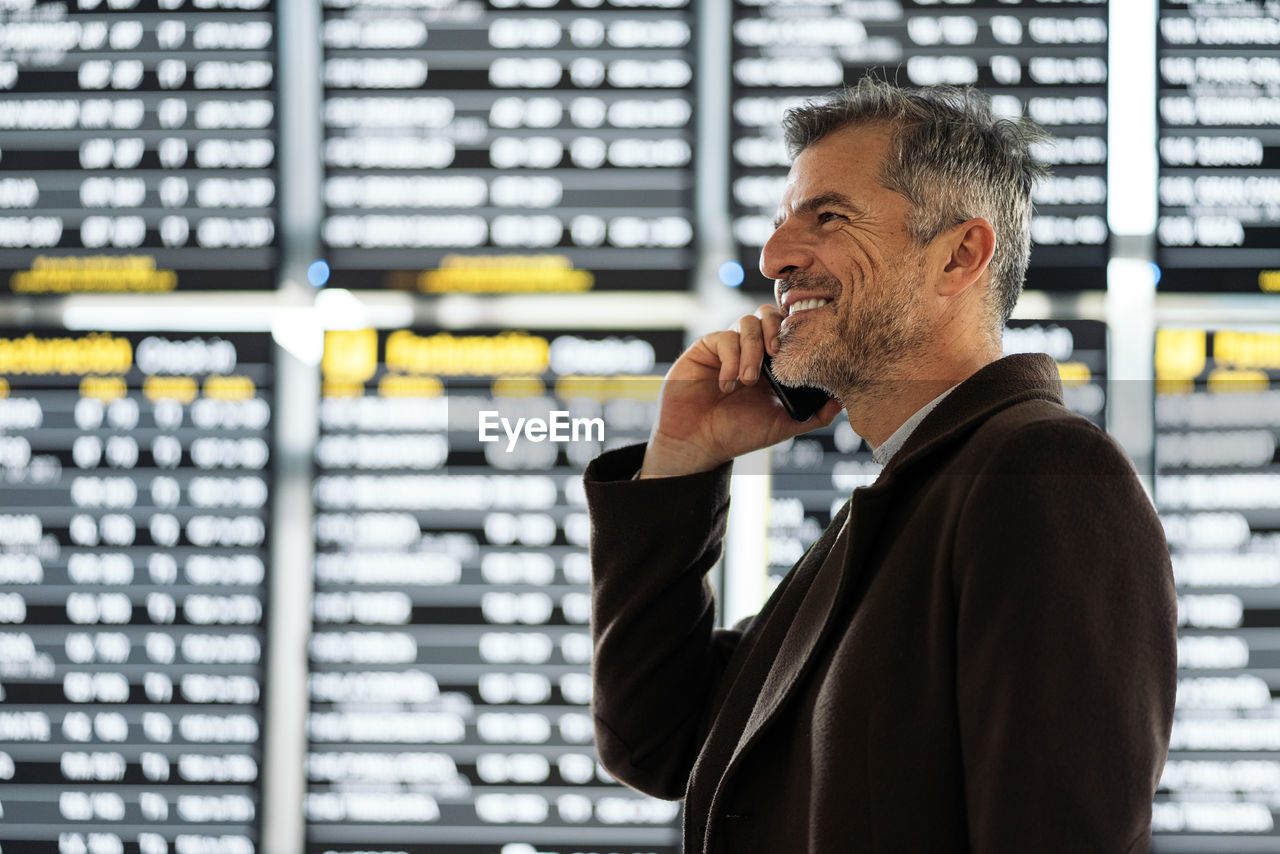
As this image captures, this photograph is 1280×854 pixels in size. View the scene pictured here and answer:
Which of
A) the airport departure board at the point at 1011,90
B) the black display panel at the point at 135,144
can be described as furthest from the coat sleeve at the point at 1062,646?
the black display panel at the point at 135,144

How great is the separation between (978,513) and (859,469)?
3.50ft

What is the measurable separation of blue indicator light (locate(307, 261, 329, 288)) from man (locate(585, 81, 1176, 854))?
846 millimetres

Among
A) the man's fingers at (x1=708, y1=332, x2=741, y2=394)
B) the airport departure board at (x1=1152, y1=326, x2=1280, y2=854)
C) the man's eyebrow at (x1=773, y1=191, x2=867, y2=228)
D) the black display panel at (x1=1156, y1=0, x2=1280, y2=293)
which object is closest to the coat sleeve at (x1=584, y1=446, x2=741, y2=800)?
the man's fingers at (x1=708, y1=332, x2=741, y2=394)

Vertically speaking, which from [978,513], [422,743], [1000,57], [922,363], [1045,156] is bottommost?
[422,743]

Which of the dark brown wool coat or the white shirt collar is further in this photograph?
the white shirt collar

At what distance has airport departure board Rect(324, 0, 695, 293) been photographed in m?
2.09

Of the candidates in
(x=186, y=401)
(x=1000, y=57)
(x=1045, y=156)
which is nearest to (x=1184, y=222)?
(x=1045, y=156)

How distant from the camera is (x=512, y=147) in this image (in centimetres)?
210

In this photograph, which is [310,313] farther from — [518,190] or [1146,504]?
[1146,504]

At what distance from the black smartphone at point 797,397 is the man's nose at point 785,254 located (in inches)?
7.2

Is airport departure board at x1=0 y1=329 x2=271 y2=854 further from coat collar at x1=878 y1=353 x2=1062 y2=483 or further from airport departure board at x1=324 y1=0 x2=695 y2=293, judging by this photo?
coat collar at x1=878 y1=353 x2=1062 y2=483

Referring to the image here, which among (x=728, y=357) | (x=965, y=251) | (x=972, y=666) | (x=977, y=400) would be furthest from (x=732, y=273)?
(x=972, y=666)

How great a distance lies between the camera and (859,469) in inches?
80.7

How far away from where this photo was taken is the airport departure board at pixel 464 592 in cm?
201
